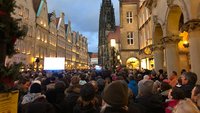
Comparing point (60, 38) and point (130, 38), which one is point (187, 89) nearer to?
point (130, 38)

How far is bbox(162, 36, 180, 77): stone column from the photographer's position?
17.8 metres

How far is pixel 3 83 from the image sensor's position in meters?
3.45

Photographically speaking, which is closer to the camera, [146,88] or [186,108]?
[186,108]

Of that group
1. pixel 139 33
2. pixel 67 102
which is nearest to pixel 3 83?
pixel 67 102

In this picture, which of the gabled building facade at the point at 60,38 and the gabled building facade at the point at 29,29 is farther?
the gabled building facade at the point at 60,38

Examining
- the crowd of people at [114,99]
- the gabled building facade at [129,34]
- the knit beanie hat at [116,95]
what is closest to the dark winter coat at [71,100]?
the crowd of people at [114,99]

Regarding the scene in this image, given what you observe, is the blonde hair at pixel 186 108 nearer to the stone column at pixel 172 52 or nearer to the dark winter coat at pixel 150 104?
the dark winter coat at pixel 150 104

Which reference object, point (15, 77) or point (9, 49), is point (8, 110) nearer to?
point (15, 77)

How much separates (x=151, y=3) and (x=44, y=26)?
4039 cm

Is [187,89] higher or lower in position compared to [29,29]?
lower

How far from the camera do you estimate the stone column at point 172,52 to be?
17.8 metres

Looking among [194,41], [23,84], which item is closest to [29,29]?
[194,41]

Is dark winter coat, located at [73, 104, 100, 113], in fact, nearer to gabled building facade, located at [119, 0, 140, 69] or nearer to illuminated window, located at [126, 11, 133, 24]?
gabled building facade, located at [119, 0, 140, 69]

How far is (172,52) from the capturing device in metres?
18.0
